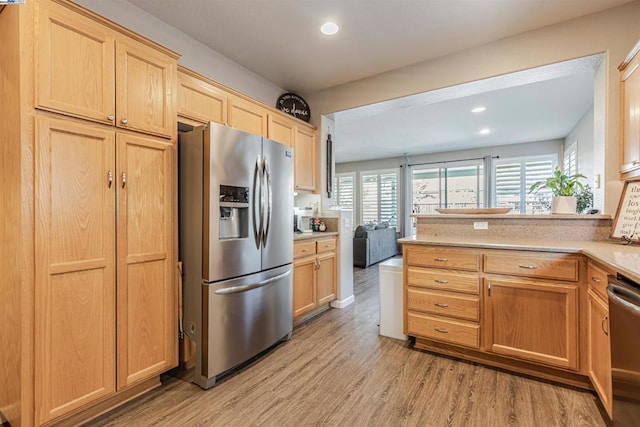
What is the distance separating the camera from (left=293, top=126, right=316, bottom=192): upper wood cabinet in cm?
343

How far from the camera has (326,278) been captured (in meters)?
3.42

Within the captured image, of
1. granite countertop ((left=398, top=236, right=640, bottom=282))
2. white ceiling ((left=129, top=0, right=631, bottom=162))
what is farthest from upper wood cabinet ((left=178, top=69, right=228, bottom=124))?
granite countertop ((left=398, top=236, right=640, bottom=282))

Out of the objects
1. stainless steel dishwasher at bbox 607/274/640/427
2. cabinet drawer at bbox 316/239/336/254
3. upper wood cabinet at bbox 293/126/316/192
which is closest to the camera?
stainless steel dishwasher at bbox 607/274/640/427

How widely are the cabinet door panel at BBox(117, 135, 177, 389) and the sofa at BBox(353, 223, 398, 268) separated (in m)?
4.27

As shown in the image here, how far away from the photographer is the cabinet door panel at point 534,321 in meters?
1.91

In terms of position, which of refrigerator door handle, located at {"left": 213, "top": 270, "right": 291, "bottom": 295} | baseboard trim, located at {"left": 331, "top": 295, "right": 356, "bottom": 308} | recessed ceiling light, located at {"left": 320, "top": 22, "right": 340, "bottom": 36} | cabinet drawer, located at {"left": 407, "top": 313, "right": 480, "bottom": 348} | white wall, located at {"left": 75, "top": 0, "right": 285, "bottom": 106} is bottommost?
baseboard trim, located at {"left": 331, "top": 295, "right": 356, "bottom": 308}

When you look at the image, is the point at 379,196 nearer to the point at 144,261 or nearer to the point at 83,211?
the point at 144,261

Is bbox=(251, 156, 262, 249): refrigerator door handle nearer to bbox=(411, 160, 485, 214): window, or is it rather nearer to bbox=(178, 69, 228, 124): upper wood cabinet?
bbox=(178, 69, 228, 124): upper wood cabinet

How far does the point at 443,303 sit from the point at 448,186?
558 cm

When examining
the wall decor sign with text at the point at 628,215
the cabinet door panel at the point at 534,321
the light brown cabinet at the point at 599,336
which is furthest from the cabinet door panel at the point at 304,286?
the wall decor sign with text at the point at 628,215

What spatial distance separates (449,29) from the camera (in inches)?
97.8

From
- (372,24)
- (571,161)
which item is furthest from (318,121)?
(571,161)

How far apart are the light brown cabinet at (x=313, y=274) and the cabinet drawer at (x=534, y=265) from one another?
162 cm

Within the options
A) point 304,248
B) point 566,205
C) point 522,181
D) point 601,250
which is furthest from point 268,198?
point 522,181
